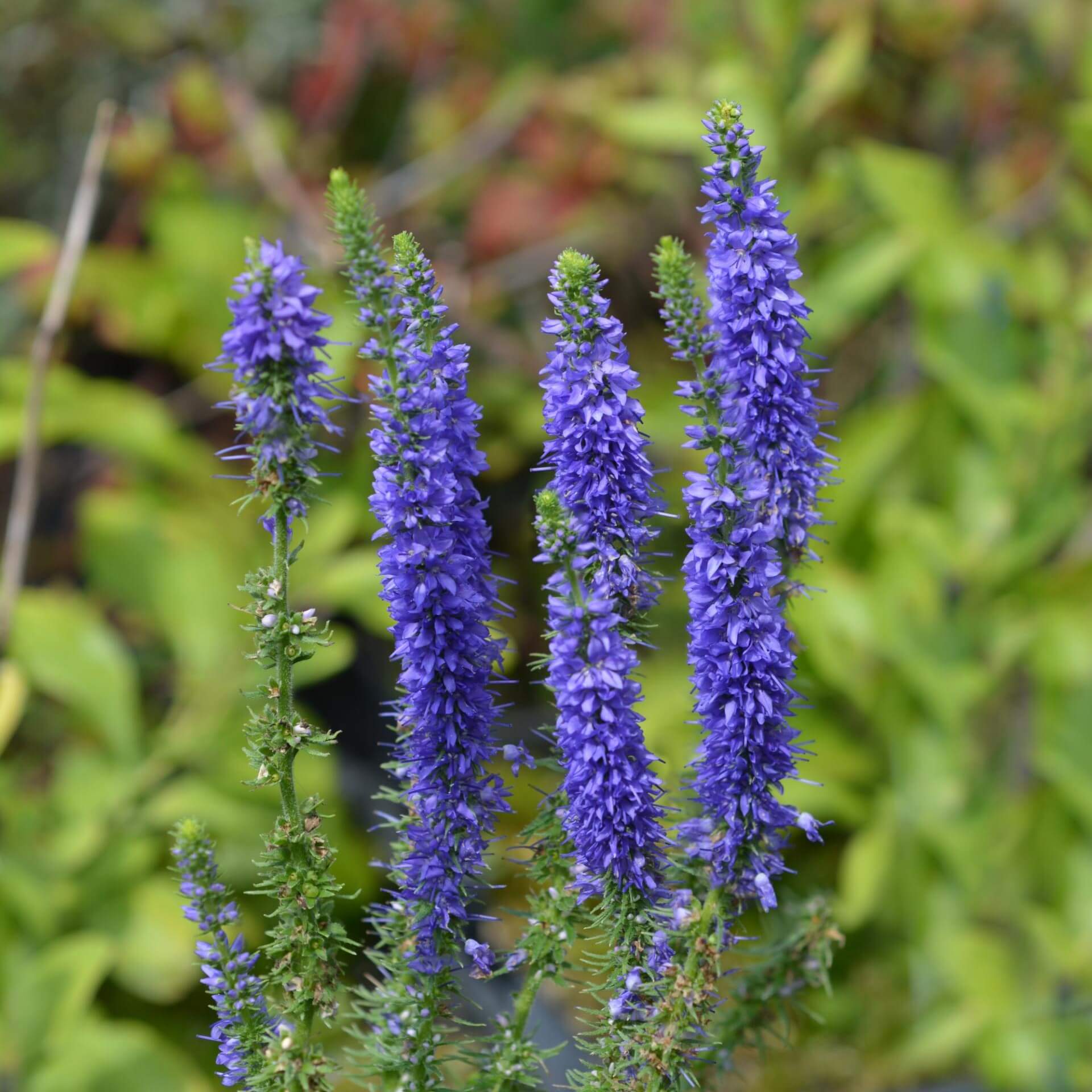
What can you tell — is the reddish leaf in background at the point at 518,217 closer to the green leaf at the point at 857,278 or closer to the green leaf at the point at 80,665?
the green leaf at the point at 857,278

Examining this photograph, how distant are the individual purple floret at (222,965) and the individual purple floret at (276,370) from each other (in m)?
0.19

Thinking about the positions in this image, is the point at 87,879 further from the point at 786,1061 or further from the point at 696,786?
the point at 696,786

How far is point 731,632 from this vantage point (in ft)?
2.00

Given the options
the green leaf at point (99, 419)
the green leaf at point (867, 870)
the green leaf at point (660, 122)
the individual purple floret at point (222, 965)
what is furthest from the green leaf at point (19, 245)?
the green leaf at point (867, 870)

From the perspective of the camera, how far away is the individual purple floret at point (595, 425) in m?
0.60

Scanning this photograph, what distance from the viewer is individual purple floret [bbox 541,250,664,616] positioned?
60 cm

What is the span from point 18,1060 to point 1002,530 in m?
1.59

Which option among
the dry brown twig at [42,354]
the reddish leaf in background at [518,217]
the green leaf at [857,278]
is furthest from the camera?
the reddish leaf in background at [518,217]

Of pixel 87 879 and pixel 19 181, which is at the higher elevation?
pixel 19 181

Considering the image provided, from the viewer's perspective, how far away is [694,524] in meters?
0.65

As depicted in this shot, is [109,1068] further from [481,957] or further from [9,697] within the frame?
[481,957]

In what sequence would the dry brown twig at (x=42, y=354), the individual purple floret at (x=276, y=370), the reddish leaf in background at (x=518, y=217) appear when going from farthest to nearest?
1. the reddish leaf in background at (x=518, y=217)
2. the dry brown twig at (x=42, y=354)
3. the individual purple floret at (x=276, y=370)

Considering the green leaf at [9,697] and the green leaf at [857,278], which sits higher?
the green leaf at [857,278]

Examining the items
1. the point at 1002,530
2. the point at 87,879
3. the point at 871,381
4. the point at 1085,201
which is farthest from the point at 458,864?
the point at 871,381
